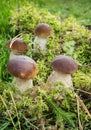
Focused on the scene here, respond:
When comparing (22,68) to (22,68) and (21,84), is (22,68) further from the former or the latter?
(21,84)

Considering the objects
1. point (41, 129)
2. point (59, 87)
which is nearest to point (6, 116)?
point (41, 129)

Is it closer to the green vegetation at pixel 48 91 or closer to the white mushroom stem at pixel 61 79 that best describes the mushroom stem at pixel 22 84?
the green vegetation at pixel 48 91

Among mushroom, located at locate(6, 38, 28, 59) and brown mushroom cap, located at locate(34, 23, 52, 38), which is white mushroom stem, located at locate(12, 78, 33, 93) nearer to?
mushroom, located at locate(6, 38, 28, 59)

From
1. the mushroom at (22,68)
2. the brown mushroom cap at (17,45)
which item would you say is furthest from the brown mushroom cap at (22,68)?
the brown mushroom cap at (17,45)

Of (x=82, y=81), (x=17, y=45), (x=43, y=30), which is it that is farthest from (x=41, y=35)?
(x=82, y=81)

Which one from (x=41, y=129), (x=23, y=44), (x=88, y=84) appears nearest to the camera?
(x=41, y=129)

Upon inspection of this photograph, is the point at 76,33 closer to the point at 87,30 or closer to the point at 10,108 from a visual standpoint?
the point at 87,30

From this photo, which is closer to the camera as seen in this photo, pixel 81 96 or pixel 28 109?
pixel 28 109
